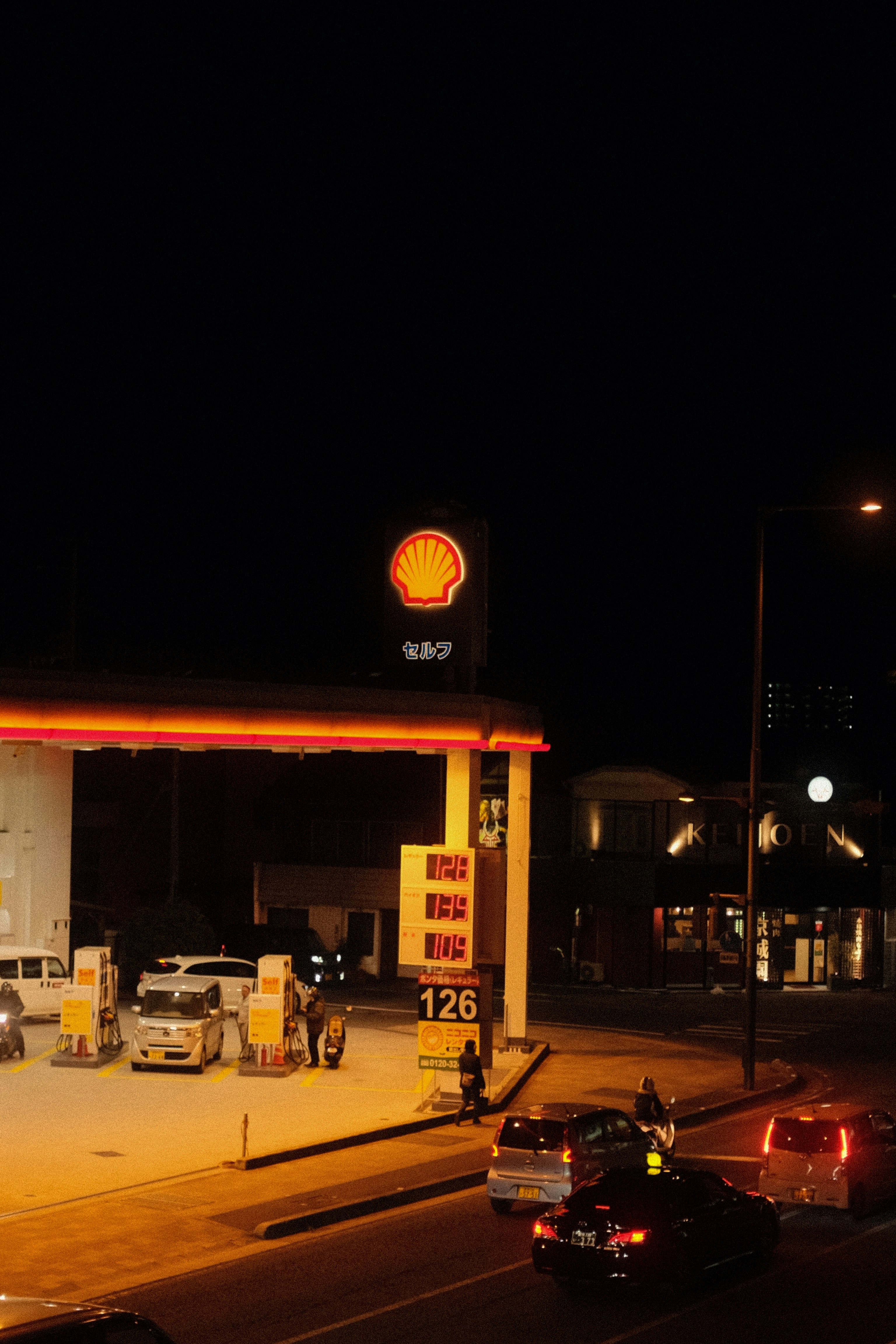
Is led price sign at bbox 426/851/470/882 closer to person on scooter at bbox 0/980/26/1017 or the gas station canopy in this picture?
the gas station canopy

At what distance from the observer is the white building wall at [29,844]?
43.7 metres

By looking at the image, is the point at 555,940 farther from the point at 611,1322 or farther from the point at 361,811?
the point at 611,1322

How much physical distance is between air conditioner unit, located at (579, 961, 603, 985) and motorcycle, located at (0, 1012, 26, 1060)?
24.3 m

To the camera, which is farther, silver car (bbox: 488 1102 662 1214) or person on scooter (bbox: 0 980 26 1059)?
person on scooter (bbox: 0 980 26 1059)

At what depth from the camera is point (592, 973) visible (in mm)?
51938

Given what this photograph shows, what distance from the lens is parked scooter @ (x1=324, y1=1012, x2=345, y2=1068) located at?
31672mm

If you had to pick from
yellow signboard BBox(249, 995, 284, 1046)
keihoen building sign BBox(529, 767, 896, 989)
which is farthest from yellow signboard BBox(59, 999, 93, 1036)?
keihoen building sign BBox(529, 767, 896, 989)

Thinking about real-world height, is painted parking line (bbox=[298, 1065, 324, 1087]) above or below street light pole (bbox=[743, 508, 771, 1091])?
below

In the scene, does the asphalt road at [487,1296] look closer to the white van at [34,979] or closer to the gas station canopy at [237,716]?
the gas station canopy at [237,716]

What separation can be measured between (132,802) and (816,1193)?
44.0m

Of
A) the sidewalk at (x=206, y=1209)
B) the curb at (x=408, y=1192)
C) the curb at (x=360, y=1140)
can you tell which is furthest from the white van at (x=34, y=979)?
the sidewalk at (x=206, y=1209)

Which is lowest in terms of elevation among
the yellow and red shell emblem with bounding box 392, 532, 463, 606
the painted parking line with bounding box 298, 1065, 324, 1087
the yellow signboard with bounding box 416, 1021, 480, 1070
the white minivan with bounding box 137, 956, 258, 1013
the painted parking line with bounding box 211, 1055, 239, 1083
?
the painted parking line with bounding box 211, 1055, 239, 1083

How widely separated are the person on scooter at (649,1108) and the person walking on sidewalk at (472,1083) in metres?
3.42

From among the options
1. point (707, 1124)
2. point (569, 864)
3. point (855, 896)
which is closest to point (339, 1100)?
point (707, 1124)
